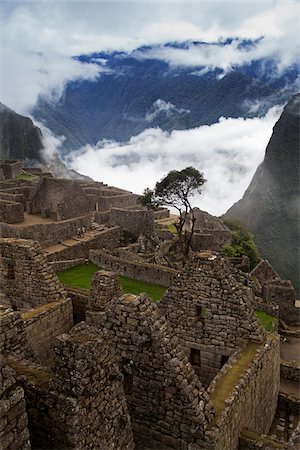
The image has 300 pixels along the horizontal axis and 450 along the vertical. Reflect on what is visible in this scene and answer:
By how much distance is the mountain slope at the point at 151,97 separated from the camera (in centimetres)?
14862

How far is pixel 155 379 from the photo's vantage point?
5.79 meters

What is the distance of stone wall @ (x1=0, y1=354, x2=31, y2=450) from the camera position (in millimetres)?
3975

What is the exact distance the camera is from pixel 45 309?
8008mm

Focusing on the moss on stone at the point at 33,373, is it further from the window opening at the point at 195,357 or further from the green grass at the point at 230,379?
the window opening at the point at 195,357

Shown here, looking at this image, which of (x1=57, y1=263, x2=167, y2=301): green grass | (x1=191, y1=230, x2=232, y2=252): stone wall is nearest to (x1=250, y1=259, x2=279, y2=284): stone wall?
(x1=191, y1=230, x2=232, y2=252): stone wall

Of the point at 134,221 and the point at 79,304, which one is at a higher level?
the point at 134,221

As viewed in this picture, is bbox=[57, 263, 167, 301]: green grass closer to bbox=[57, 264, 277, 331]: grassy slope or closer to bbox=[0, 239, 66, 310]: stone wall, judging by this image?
bbox=[57, 264, 277, 331]: grassy slope

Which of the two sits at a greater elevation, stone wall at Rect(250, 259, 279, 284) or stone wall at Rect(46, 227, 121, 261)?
stone wall at Rect(46, 227, 121, 261)

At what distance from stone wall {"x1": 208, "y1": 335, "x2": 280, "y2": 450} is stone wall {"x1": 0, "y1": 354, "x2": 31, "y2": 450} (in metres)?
2.60

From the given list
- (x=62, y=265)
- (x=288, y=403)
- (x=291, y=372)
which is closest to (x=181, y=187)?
(x=62, y=265)

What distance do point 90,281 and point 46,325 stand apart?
8090 millimetres

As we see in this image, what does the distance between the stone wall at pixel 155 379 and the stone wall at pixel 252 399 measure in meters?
0.40

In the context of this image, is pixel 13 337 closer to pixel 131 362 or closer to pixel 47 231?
pixel 131 362

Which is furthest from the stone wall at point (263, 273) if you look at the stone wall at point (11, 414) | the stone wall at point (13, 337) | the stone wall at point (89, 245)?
the stone wall at point (11, 414)
